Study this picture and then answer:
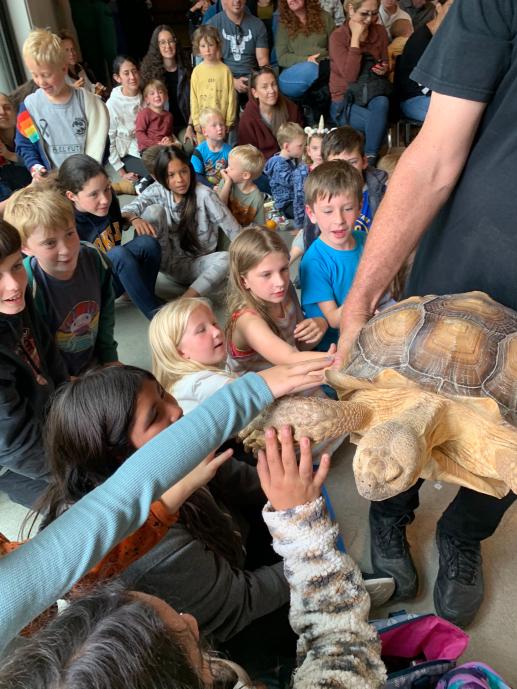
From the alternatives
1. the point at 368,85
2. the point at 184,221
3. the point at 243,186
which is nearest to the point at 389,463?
the point at 184,221

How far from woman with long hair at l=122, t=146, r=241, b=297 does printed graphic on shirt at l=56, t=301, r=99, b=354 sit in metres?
0.93

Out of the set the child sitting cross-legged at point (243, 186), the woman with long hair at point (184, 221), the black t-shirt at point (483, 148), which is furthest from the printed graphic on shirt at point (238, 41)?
the black t-shirt at point (483, 148)

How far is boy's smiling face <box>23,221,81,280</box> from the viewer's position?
179cm

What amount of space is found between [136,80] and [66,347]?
11.5 ft

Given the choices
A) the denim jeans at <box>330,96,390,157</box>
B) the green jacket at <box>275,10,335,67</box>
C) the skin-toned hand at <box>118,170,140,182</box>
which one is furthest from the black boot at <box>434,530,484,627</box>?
the green jacket at <box>275,10,335,67</box>

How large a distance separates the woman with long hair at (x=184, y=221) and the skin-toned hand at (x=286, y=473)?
2184mm

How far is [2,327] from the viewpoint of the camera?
1489 mm

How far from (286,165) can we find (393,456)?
3.42 meters

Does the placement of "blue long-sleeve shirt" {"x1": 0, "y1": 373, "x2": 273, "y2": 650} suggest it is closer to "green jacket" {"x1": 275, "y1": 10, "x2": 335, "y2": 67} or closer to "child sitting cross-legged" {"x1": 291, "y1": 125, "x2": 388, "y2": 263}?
"child sitting cross-legged" {"x1": 291, "y1": 125, "x2": 388, "y2": 263}

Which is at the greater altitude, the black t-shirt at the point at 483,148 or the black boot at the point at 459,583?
the black t-shirt at the point at 483,148

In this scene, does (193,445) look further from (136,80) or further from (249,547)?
(136,80)

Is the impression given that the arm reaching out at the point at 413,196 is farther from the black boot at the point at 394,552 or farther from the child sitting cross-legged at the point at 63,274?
the child sitting cross-legged at the point at 63,274

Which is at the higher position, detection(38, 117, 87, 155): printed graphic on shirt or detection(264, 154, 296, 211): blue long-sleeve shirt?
detection(38, 117, 87, 155): printed graphic on shirt

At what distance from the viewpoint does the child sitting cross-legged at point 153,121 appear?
4.35m
